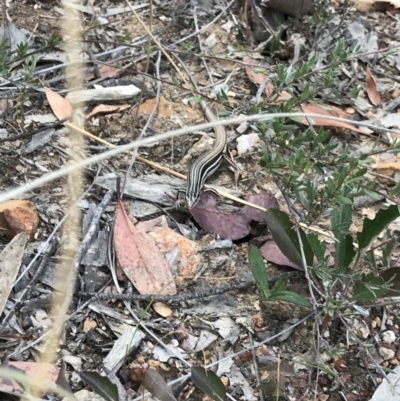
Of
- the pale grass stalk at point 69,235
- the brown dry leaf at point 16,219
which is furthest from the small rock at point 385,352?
the brown dry leaf at point 16,219

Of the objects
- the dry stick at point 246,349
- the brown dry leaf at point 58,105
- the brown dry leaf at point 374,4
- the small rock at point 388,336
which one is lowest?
the small rock at point 388,336

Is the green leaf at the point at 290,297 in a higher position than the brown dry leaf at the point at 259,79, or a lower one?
lower

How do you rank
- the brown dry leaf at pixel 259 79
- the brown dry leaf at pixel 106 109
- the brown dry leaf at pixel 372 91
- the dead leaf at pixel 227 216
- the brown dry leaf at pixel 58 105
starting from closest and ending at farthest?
the dead leaf at pixel 227 216, the brown dry leaf at pixel 58 105, the brown dry leaf at pixel 106 109, the brown dry leaf at pixel 259 79, the brown dry leaf at pixel 372 91

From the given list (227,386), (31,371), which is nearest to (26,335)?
(31,371)

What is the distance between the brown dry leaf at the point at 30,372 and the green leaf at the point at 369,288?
1123 millimetres

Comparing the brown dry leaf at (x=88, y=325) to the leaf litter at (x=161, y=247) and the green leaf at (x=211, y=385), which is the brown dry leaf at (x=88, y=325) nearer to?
the leaf litter at (x=161, y=247)

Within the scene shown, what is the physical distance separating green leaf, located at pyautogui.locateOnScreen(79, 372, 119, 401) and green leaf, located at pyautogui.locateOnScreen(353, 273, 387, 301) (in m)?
0.96

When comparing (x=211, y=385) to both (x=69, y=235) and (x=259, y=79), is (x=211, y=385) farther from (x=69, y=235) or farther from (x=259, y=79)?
(x=259, y=79)

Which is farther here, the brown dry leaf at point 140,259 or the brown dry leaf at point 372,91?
the brown dry leaf at point 372,91

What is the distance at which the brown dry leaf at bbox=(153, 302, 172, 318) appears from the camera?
2480 millimetres

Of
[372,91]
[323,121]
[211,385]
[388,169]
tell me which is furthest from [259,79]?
[211,385]

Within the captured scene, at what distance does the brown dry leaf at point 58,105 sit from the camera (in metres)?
3.27

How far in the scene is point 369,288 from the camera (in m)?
2.33

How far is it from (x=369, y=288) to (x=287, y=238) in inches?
14.9
